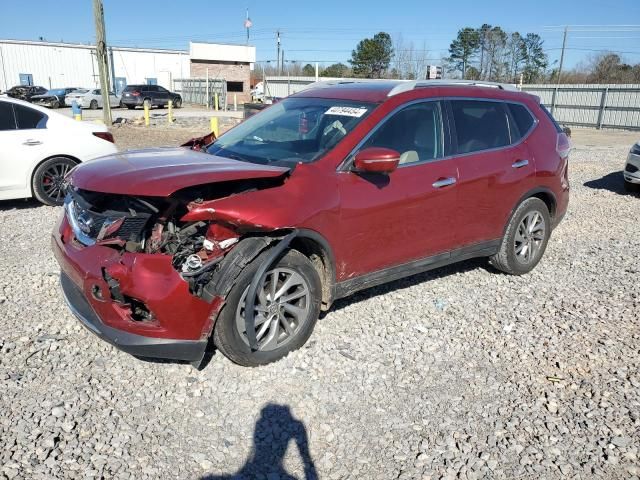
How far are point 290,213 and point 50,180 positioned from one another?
5.50 meters

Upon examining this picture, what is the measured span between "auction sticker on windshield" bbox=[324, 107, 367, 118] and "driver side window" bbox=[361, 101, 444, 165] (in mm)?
208

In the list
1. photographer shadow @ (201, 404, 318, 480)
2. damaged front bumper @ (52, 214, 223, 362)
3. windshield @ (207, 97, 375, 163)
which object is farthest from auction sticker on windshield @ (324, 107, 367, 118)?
photographer shadow @ (201, 404, 318, 480)

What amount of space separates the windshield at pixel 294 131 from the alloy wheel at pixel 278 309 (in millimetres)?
917

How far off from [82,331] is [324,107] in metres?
2.56

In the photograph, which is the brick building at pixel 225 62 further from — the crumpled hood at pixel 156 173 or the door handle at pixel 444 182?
the crumpled hood at pixel 156 173

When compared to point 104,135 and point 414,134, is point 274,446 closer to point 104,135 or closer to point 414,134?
point 414,134

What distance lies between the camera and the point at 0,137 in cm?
716

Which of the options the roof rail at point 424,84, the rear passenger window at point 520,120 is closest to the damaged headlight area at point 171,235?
the roof rail at point 424,84

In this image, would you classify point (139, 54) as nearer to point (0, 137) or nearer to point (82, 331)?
point (0, 137)

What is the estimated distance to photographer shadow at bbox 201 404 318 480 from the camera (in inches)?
107

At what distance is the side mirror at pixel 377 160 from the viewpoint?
147 inches

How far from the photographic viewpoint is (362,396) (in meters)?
3.39

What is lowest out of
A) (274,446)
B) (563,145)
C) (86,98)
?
(274,446)

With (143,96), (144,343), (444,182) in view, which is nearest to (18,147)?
(144,343)
